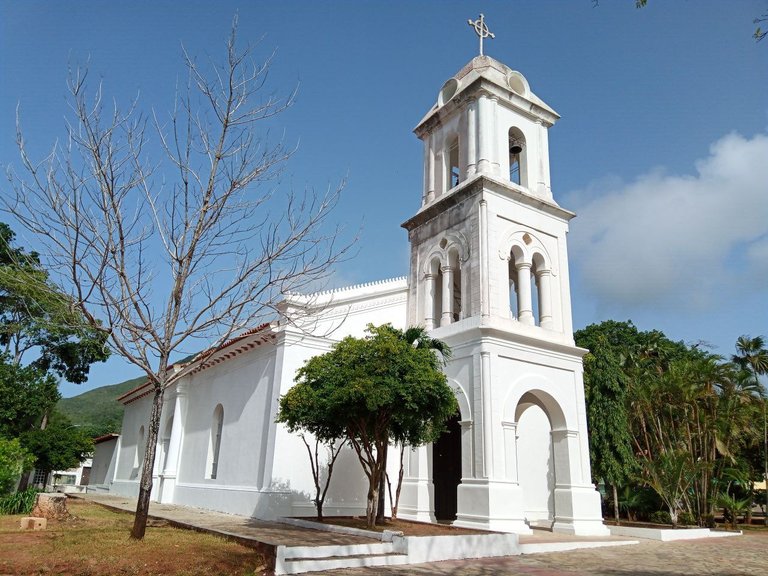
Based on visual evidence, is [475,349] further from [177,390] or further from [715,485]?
[715,485]

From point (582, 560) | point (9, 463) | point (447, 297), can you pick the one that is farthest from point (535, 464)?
point (9, 463)

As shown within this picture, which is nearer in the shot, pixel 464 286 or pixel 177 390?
pixel 464 286

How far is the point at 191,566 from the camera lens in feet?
25.8

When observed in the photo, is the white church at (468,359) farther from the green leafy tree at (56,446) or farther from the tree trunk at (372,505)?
the green leafy tree at (56,446)

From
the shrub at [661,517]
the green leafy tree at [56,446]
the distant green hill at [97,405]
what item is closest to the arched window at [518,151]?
the shrub at [661,517]

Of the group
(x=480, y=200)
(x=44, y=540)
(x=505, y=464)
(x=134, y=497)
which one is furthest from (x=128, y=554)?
(x=134, y=497)

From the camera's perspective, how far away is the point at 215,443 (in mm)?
19891

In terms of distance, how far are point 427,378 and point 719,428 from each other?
1792cm

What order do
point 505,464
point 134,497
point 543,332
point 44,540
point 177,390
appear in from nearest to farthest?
point 44,540 → point 505,464 → point 543,332 → point 177,390 → point 134,497

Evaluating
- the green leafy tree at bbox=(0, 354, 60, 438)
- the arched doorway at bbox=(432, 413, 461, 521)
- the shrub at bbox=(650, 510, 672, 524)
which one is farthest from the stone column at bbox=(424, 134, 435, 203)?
the green leafy tree at bbox=(0, 354, 60, 438)

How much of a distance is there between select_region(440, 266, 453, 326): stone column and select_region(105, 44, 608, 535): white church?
0.03m

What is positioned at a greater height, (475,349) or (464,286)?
(464,286)

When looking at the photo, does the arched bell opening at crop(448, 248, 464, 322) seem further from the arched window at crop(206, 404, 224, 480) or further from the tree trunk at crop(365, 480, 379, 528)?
the arched window at crop(206, 404, 224, 480)


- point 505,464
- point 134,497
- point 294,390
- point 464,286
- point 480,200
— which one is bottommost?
point 134,497
